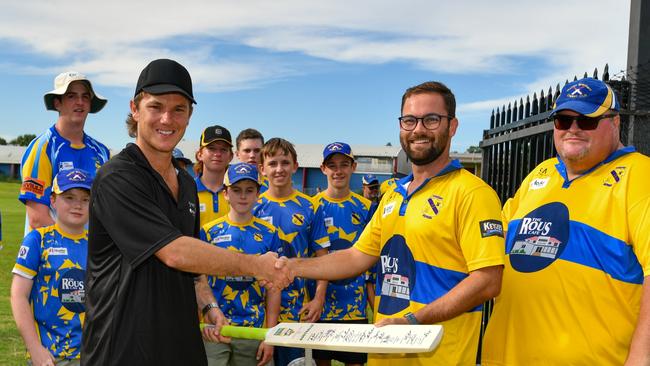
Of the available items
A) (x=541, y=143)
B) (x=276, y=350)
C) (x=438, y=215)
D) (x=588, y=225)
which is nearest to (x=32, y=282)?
(x=276, y=350)

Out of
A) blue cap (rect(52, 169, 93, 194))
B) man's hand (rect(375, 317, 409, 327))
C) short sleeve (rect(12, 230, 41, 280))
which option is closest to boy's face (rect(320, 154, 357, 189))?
blue cap (rect(52, 169, 93, 194))

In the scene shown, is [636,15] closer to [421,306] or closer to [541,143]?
[541,143]

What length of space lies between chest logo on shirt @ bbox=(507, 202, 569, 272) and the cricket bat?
2.98 feet

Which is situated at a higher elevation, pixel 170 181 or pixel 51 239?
pixel 170 181

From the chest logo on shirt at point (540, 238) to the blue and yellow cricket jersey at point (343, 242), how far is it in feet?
8.53

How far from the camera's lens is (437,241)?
127 inches

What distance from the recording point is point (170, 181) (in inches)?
125

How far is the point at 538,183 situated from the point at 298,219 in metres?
2.63

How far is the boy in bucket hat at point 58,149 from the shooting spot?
4.98 m

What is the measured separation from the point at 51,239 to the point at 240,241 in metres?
1.44

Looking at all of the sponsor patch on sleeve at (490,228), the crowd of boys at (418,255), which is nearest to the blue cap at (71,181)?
the crowd of boys at (418,255)

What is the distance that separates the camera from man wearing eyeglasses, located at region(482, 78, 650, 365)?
9.89 feet

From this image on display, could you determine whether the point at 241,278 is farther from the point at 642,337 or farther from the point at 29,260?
the point at 642,337

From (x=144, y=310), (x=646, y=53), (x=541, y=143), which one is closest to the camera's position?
(x=144, y=310)
